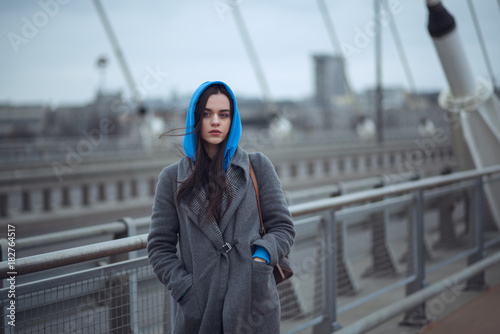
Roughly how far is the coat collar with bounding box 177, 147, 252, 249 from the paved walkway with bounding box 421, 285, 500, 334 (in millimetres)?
3285

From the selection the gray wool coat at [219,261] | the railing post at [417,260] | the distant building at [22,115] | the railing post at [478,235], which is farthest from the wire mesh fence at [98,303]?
the distant building at [22,115]

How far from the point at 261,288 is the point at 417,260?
3346mm

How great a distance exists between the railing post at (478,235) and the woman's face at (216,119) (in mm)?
4726

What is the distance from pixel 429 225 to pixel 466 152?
8.41 feet

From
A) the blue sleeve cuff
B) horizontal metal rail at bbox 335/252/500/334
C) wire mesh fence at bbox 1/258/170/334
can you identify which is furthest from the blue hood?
horizontal metal rail at bbox 335/252/500/334

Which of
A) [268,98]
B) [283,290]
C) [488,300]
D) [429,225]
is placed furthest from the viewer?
[268,98]

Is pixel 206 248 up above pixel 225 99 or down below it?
below

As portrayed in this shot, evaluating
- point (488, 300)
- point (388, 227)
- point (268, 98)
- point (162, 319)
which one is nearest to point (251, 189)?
point (162, 319)

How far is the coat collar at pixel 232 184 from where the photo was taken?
2.38m

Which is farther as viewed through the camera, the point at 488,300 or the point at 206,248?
the point at 488,300

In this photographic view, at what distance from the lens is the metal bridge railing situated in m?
2.70

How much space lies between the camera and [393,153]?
116 feet

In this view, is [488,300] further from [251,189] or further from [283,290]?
[251,189]

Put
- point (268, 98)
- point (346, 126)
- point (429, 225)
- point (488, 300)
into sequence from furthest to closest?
point (346, 126) < point (268, 98) < point (429, 225) < point (488, 300)
